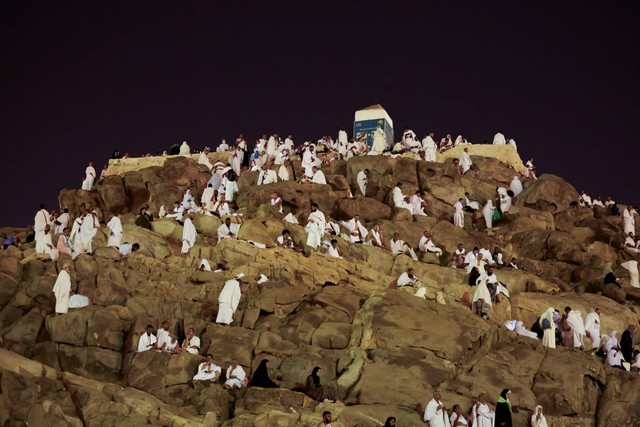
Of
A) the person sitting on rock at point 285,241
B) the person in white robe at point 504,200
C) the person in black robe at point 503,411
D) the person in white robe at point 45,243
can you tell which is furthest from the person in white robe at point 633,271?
the person in white robe at point 45,243

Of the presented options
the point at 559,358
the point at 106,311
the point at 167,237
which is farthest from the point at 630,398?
the point at 167,237

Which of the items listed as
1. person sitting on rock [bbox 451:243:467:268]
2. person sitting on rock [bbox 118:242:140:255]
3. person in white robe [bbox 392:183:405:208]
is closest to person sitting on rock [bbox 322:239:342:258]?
person sitting on rock [bbox 451:243:467:268]

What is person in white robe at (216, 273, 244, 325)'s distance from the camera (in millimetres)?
24719

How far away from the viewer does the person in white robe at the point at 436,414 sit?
20391mm

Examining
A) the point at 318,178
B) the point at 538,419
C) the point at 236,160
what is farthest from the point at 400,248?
the point at 538,419

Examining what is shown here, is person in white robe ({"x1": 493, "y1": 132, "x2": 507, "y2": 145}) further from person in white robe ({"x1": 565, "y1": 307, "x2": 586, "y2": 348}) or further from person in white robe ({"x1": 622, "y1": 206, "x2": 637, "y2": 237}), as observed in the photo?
person in white robe ({"x1": 565, "y1": 307, "x2": 586, "y2": 348})

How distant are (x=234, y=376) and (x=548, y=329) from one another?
9904 mm

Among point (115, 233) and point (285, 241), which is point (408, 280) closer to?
point (285, 241)

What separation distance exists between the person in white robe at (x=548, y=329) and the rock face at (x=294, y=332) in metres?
1.00

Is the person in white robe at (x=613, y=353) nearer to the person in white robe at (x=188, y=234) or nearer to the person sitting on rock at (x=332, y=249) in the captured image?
the person sitting on rock at (x=332, y=249)

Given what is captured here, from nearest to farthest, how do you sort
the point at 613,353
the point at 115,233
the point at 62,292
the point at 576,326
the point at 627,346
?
1. the point at 62,292
2. the point at 613,353
3. the point at 627,346
4. the point at 576,326
5. the point at 115,233

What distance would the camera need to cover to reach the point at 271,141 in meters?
42.9

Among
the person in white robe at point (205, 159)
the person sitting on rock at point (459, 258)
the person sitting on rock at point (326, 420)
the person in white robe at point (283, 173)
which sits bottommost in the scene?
the person sitting on rock at point (326, 420)

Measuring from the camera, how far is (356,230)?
109 feet
